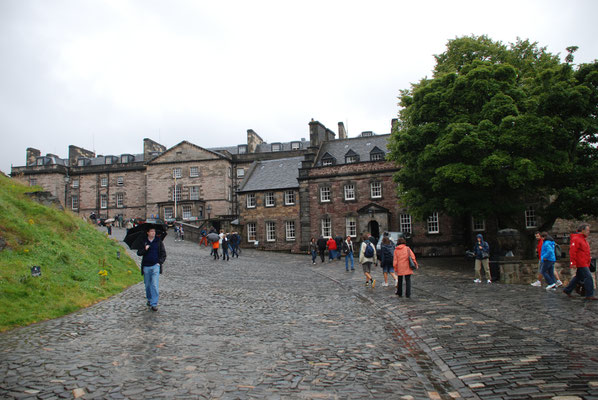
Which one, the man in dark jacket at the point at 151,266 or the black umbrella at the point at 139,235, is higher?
the black umbrella at the point at 139,235

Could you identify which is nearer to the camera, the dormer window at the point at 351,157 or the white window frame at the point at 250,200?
the dormer window at the point at 351,157

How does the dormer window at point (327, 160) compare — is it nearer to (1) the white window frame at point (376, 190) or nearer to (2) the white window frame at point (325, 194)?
Result: (2) the white window frame at point (325, 194)

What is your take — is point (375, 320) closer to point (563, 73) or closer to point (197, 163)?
point (563, 73)

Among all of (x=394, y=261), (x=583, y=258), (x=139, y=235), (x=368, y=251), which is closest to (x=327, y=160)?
(x=368, y=251)

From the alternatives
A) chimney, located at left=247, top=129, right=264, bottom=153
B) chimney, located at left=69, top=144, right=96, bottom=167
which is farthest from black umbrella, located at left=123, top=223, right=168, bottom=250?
chimney, located at left=69, top=144, right=96, bottom=167

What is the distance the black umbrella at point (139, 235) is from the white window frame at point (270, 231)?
33.1 m

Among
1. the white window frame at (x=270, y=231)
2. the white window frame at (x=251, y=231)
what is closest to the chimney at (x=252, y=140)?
the white window frame at (x=251, y=231)

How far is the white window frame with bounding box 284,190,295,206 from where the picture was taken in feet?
146

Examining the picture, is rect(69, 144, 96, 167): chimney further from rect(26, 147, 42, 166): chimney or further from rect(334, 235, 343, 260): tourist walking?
rect(334, 235, 343, 260): tourist walking

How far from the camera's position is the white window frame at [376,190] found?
41.1 metres

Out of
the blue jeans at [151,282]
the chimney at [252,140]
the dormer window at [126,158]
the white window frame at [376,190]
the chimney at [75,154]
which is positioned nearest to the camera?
the blue jeans at [151,282]

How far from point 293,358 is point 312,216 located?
36.0m

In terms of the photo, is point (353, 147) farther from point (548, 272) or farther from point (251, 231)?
point (548, 272)

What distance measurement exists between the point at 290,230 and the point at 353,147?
1036 cm
